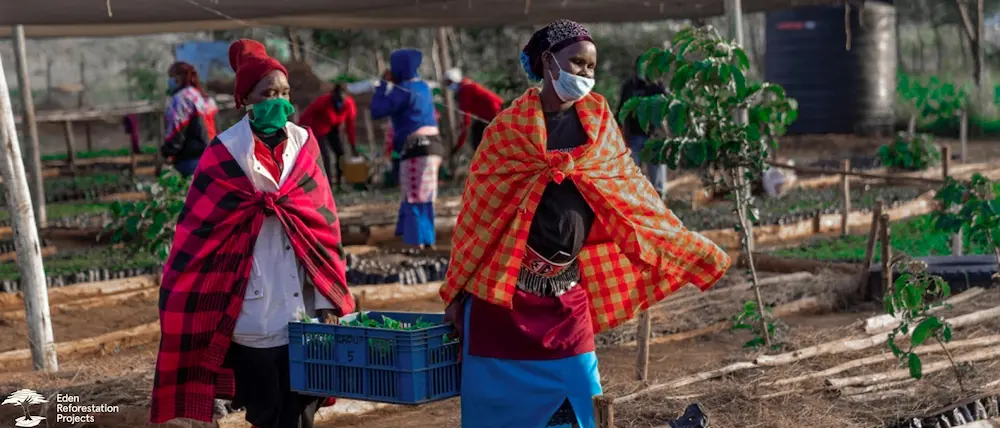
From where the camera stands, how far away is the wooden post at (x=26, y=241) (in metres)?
5.98

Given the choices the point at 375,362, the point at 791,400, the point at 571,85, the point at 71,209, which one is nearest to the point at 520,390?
the point at 375,362

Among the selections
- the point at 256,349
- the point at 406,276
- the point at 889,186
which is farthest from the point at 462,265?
the point at 889,186

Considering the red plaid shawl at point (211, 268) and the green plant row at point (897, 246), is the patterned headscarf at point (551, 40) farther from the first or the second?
the green plant row at point (897, 246)

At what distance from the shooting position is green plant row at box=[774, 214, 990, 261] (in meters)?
9.77

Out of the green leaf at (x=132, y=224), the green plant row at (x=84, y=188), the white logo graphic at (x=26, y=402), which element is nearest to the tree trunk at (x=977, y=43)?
the green plant row at (x=84, y=188)

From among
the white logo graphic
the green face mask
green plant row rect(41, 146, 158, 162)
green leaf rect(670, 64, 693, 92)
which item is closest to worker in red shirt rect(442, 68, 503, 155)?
green leaf rect(670, 64, 693, 92)

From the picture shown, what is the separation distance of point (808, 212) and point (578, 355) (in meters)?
8.44

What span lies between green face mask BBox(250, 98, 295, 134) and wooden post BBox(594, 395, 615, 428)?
4.75 ft

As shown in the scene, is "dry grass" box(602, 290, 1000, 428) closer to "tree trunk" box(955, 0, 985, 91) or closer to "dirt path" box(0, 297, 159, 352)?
"dirt path" box(0, 297, 159, 352)

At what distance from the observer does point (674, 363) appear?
6.71m

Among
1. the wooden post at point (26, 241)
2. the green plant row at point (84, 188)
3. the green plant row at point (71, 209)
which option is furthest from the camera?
the green plant row at point (84, 188)

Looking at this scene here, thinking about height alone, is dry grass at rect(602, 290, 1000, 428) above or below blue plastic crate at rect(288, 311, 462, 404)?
below

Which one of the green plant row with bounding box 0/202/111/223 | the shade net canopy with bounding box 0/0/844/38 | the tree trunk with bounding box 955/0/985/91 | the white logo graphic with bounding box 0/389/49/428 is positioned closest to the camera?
the white logo graphic with bounding box 0/389/49/428

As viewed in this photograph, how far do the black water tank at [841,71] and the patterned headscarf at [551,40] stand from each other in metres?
18.6
